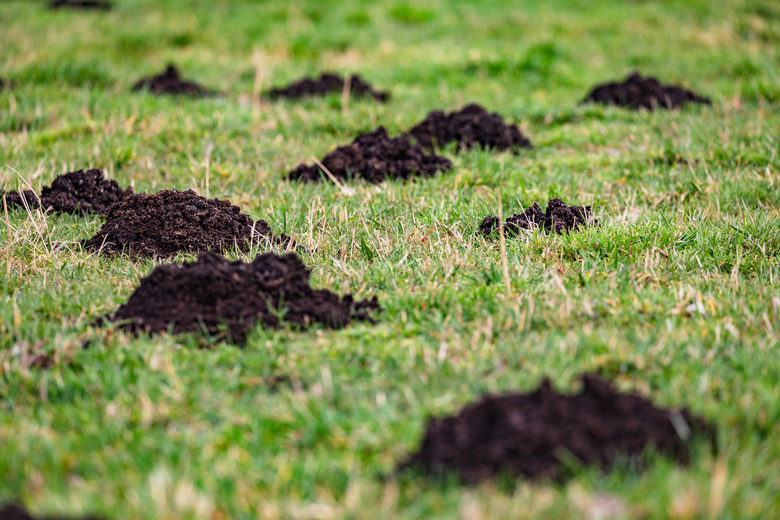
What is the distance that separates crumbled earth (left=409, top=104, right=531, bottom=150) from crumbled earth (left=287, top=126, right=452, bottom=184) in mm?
502

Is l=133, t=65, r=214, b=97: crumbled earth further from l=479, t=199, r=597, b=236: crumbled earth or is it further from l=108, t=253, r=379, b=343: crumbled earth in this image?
l=108, t=253, r=379, b=343: crumbled earth

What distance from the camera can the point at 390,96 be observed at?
867 centimetres

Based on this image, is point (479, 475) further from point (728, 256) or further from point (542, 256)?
point (728, 256)

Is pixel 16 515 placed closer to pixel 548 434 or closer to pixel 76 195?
pixel 548 434

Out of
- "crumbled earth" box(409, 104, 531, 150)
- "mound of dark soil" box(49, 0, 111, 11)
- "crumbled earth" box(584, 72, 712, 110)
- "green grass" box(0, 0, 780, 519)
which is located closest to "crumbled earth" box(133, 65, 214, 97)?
"green grass" box(0, 0, 780, 519)

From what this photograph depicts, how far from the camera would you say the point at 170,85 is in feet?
28.2

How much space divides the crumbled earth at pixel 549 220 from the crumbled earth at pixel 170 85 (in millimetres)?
4898

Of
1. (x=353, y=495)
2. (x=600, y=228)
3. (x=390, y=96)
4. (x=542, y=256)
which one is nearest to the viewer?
(x=353, y=495)

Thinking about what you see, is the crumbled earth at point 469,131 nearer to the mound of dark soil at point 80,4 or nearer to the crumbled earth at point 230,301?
the crumbled earth at point 230,301

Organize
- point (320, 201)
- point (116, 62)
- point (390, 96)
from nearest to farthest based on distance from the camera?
1. point (320, 201)
2. point (390, 96)
3. point (116, 62)

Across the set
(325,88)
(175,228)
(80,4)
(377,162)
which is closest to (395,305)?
(175,228)

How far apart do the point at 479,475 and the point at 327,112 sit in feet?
19.8

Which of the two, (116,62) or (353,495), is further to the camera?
(116,62)

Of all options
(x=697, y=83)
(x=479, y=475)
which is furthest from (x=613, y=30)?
(x=479, y=475)
